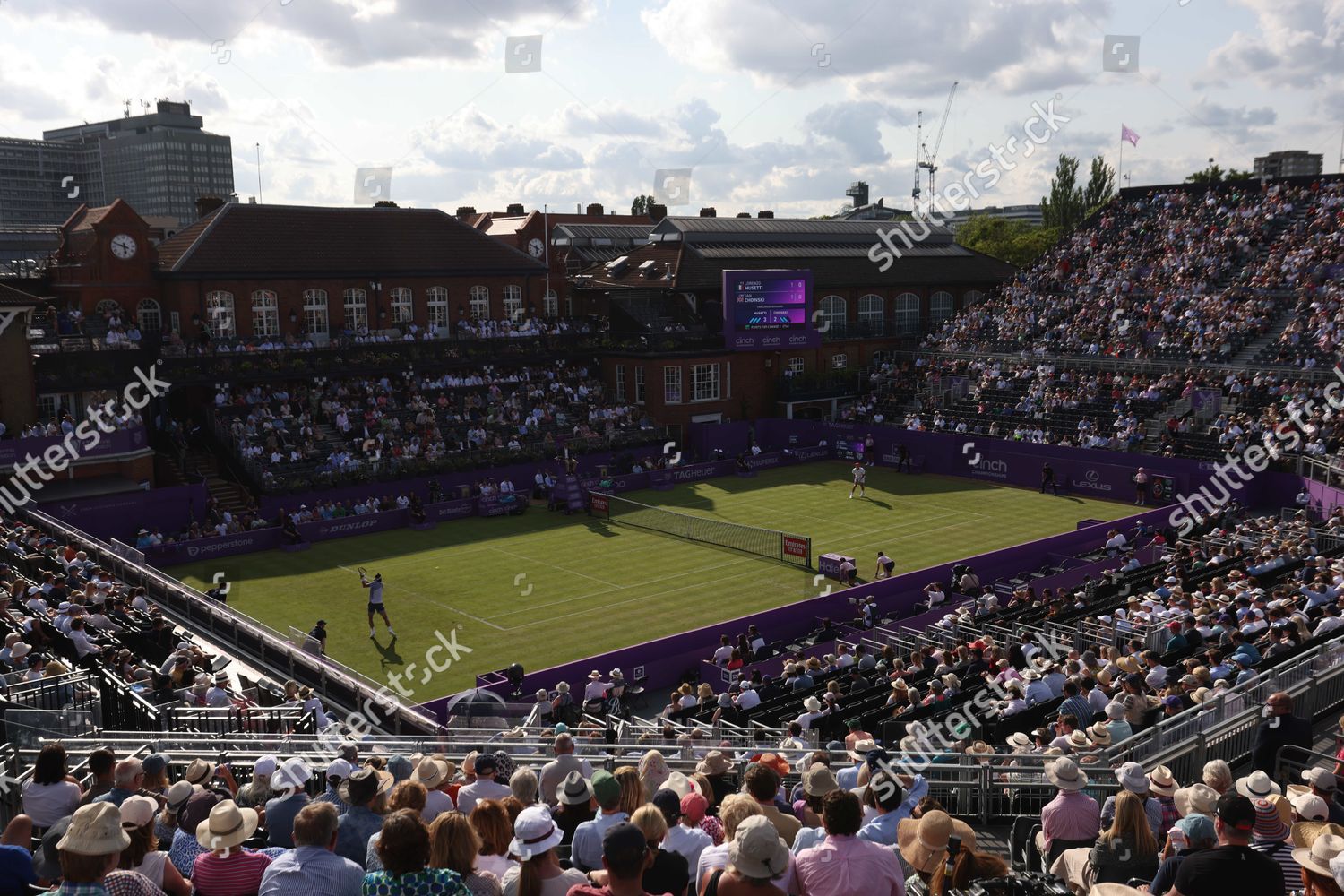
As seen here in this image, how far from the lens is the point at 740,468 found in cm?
4891

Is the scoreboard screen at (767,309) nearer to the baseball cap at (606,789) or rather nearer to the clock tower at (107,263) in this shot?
the clock tower at (107,263)

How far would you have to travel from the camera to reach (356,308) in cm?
4962

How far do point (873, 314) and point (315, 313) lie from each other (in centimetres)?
3122

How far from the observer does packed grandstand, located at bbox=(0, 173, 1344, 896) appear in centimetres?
689

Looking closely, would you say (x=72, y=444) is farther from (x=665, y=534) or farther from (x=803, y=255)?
(x=803, y=255)

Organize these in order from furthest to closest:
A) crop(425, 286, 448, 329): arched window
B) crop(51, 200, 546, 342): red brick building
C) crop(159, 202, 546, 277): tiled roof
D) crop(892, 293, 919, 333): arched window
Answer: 1. crop(892, 293, 919, 333): arched window
2. crop(425, 286, 448, 329): arched window
3. crop(159, 202, 546, 277): tiled roof
4. crop(51, 200, 546, 342): red brick building

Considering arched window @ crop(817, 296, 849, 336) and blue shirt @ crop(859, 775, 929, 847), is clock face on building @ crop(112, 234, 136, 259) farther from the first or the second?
blue shirt @ crop(859, 775, 929, 847)

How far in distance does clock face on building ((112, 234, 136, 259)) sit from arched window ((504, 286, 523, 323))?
16923 mm

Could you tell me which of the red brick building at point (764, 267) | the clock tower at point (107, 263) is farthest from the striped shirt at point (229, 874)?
the red brick building at point (764, 267)

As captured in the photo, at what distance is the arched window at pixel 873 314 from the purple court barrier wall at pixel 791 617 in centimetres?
2888

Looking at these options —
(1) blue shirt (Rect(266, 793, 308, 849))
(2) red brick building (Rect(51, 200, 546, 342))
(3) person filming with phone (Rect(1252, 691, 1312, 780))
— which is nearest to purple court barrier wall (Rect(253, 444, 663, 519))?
(2) red brick building (Rect(51, 200, 546, 342))

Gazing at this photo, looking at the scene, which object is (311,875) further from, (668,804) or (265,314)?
(265,314)

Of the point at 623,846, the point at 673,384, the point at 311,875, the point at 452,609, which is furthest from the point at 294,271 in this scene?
the point at 623,846

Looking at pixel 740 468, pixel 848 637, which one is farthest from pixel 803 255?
pixel 848 637
